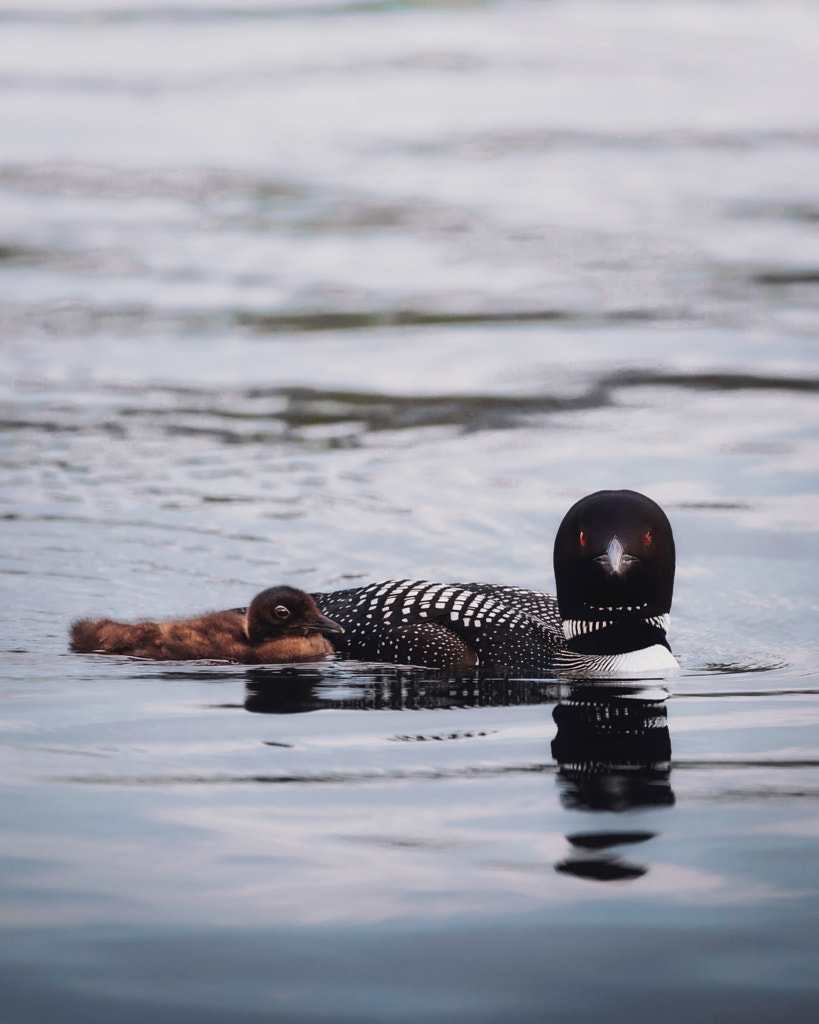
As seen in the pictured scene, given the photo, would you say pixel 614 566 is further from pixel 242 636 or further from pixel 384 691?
pixel 242 636

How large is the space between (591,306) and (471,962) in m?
10.5

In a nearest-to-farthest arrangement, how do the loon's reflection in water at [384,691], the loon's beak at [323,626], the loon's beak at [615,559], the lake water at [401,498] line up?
1. the lake water at [401,498]
2. the loon's reflection in water at [384,691]
3. the loon's beak at [615,559]
4. the loon's beak at [323,626]

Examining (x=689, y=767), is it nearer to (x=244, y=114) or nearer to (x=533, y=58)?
(x=244, y=114)

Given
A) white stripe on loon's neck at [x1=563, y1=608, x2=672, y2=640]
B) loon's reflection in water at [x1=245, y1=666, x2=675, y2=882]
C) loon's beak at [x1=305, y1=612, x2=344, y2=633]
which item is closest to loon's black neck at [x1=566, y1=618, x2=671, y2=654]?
white stripe on loon's neck at [x1=563, y1=608, x2=672, y2=640]

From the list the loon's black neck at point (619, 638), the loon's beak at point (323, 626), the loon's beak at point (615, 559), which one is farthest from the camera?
the loon's beak at point (323, 626)

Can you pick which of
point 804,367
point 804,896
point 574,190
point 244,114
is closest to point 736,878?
point 804,896

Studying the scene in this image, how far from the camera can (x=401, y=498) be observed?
28.2 ft

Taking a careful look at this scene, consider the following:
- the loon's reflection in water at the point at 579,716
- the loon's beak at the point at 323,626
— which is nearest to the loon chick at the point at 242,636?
the loon's beak at the point at 323,626

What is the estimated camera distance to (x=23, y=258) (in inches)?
583

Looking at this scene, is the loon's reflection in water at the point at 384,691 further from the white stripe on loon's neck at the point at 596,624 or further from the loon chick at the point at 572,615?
the white stripe on loon's neck at the point at 596,624

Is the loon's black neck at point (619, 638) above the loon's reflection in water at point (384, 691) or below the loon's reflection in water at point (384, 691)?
above

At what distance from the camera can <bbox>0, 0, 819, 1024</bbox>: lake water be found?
298 centimetres

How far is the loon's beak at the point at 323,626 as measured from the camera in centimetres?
583

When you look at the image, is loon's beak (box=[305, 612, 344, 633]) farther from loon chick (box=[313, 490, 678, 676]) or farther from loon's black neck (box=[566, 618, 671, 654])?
loon's black neck (box=[566, 618, 671, 654])
